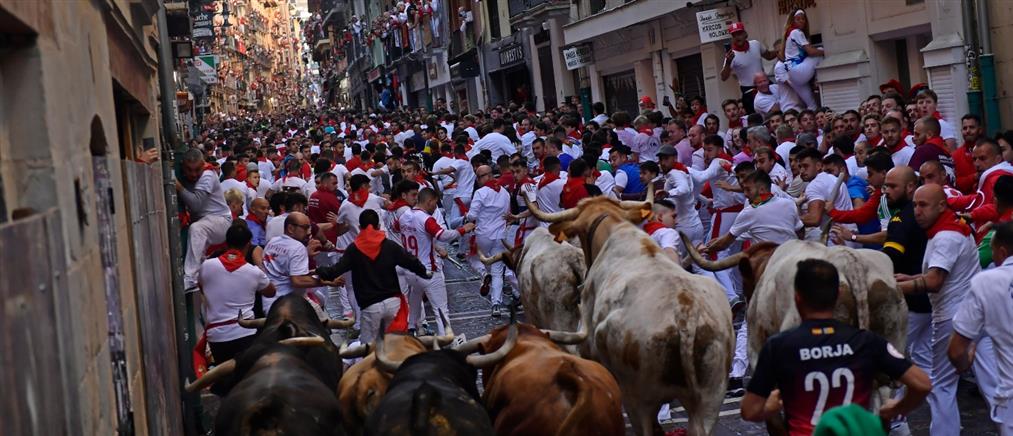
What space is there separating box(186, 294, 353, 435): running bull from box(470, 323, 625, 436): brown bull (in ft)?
2.94

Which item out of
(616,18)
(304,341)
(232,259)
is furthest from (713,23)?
(304,341)

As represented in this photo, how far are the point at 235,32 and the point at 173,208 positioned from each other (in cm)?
11623

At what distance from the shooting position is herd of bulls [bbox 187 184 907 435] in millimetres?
6391

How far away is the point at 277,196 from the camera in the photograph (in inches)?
526

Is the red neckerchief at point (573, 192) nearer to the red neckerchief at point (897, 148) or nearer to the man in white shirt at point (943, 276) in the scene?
the red neckerchief at point (897, 148)

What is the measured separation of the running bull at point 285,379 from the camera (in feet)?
20.4

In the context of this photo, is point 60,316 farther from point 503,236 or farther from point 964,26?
point 964,26

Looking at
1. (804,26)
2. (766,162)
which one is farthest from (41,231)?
(804,26)

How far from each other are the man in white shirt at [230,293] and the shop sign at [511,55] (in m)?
29.5

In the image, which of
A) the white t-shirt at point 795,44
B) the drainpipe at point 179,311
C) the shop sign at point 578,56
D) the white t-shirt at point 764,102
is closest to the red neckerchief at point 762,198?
the drainpipe at point 179,311

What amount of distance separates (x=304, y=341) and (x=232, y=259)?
99.5 inches

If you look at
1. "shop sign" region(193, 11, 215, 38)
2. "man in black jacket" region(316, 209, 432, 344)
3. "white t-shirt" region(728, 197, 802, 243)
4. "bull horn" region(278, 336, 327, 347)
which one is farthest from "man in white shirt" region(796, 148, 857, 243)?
"shop sign" region(193, 11, 215, 38)

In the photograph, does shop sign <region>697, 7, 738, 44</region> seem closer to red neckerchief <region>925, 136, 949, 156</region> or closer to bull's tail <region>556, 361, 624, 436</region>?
red neckerchief <region>925, 136, 949, 156</region>

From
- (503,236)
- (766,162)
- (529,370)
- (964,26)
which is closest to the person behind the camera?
(529,370)
